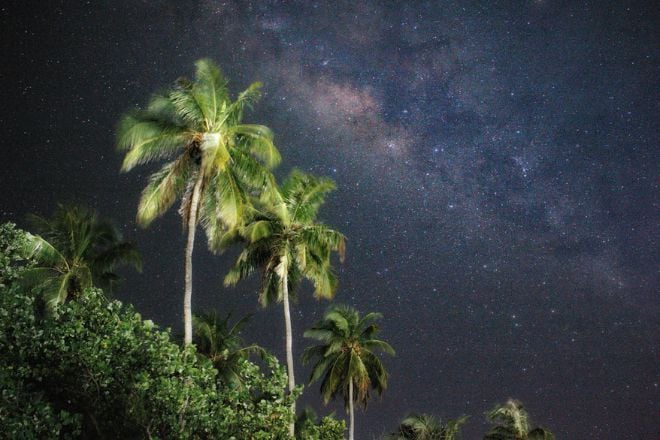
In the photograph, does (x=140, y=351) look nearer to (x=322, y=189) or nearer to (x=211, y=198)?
(x=211, y=198)

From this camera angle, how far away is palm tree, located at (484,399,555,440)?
92.5 feet

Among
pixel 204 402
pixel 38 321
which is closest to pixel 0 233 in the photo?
pixel 38 321

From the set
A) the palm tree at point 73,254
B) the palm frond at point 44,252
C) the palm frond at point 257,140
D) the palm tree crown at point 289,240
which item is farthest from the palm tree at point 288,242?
the palm frond at point 44,252

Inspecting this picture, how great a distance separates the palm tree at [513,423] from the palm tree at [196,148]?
21.2 m

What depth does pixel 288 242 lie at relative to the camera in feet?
63.4

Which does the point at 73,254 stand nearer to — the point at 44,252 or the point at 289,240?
the point at 44,252

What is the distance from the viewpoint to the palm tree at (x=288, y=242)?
62.5 ft

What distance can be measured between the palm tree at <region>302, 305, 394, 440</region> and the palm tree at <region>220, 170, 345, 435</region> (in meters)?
7.55

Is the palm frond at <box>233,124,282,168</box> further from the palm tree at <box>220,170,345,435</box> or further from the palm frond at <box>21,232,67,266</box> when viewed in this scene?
the palm frond at <box>21,232,67,266</box>

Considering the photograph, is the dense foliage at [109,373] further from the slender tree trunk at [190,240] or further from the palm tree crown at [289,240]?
the palm tree crown at [289,240]

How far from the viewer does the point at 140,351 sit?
905 centimetres

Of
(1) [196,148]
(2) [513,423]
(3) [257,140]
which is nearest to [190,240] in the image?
(1) [196,148]

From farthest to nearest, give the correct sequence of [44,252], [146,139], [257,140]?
[44,252], [257,140], [146,139]

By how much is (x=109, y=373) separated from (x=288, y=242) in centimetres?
1111
